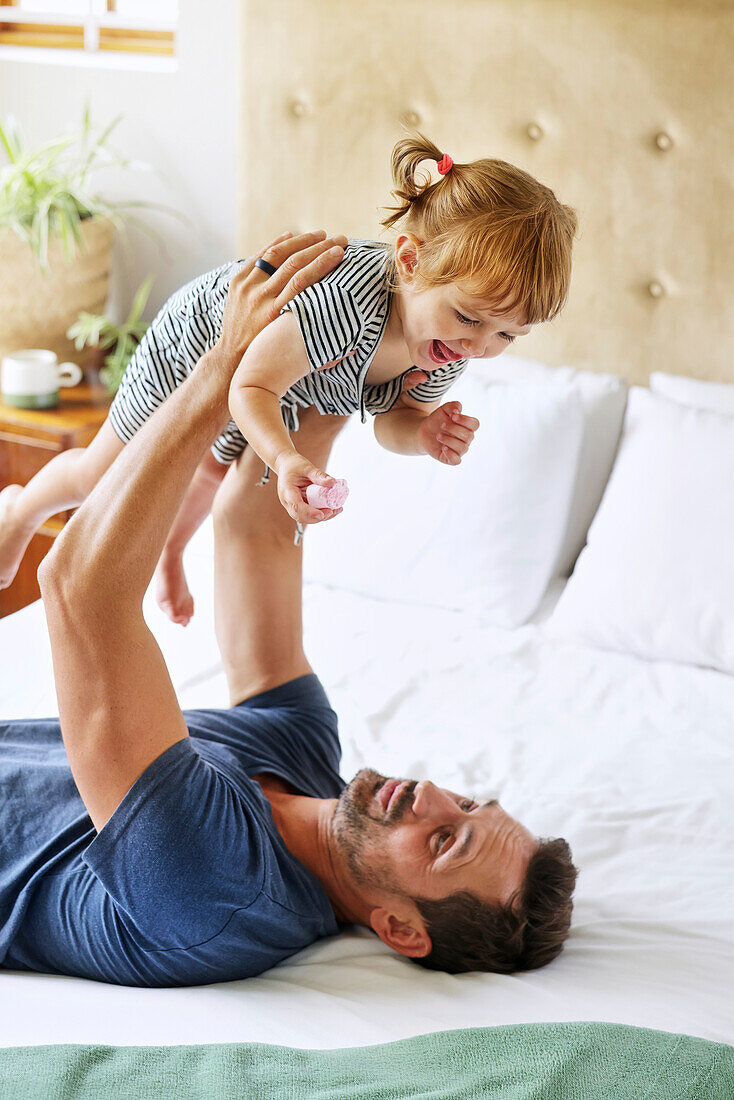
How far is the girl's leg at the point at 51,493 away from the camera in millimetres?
1389

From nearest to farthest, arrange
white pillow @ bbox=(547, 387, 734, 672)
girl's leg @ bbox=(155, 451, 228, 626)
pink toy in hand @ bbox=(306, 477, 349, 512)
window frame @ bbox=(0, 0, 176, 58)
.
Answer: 1. pink toy in hand @ bbox=(306, 477, 349, 512)
2. girl's leg @ bbox=(155, 451, 228, 626)
3. white pillow @ bbox=(547, 387, 734, 672)
4. window frame @ bbox=(0, 0, 176, 58)

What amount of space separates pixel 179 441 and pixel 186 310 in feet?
0.84

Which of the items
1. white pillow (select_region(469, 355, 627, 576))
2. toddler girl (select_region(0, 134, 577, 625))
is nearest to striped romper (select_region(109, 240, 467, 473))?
toddler girl (select_region(0, 134, 577, 625))

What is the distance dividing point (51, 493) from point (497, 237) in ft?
2.42

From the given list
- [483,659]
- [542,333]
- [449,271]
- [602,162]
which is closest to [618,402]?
[542,333]

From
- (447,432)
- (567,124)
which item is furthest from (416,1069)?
(567,124)

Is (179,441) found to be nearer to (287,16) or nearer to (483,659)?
(483,659)

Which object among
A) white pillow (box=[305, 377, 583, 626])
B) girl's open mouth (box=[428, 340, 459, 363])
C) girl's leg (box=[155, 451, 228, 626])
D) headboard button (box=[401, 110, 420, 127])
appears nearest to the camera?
girl's open mouth (box=[428, 340, 459, 363])

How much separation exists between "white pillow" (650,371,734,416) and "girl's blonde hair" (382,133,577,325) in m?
1.24

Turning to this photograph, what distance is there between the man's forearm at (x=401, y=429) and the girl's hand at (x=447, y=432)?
0.05 ft

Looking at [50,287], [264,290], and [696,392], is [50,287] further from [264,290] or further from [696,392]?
[264,290]

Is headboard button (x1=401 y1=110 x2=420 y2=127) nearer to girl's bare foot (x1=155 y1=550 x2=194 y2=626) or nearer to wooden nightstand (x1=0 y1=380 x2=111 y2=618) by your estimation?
wooden nightstand (x1=0 y1=380 x2=111 y2=618)

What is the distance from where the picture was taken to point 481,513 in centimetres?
215

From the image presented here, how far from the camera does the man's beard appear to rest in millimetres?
1231
